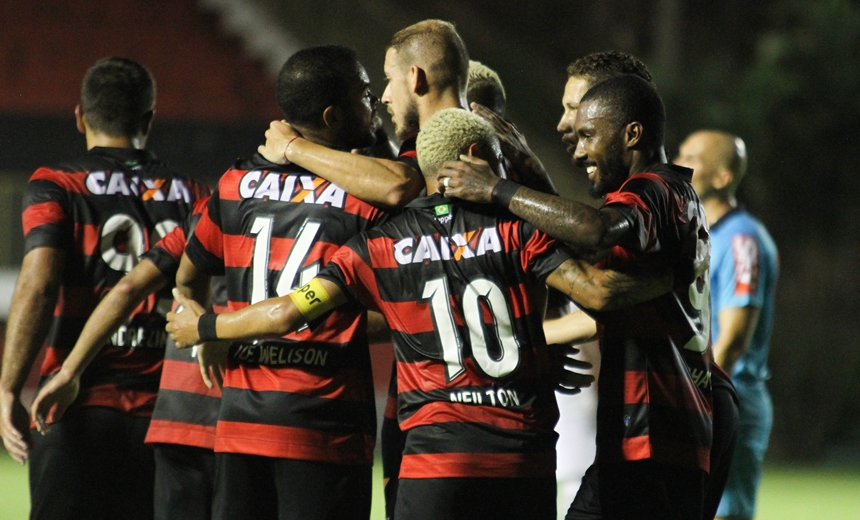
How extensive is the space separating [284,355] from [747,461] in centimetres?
296

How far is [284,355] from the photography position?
3557 millimetres

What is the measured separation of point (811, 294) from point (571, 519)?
12990 millimetres

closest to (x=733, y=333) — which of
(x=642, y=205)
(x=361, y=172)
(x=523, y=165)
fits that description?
(x=523, y=165)

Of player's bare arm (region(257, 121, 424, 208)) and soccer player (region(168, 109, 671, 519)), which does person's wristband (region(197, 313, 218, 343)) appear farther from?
player's bare arm (region(257, 121, 424, 208))

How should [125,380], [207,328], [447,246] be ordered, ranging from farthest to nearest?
1. [125,380]
2. [207,328]
3. [447,246]

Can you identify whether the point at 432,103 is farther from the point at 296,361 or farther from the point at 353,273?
the point at 296,361

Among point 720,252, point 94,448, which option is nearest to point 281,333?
point 94,448

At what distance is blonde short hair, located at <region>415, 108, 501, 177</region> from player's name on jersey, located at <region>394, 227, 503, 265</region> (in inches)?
8.4

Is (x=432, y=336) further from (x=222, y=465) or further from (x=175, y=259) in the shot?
(x=175, y=259)

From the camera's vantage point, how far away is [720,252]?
19.5ft

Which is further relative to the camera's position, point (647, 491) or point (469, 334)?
point (647, 491)

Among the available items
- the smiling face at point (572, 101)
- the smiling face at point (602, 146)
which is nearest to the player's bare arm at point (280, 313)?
the smiling face at point (602, 146)

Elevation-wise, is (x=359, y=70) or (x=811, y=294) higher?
(x=811, y=294)

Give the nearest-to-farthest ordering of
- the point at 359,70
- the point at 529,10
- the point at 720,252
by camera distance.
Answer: the point at 359,70
the point at 720,252
the point at 529,10
